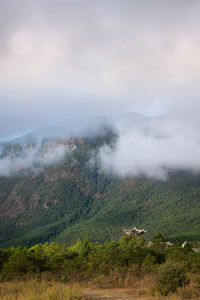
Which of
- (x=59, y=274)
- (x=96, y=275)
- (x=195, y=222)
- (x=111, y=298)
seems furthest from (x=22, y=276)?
(x=195, y=222)

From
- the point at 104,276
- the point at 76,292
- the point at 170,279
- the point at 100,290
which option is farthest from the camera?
the point at 104,276

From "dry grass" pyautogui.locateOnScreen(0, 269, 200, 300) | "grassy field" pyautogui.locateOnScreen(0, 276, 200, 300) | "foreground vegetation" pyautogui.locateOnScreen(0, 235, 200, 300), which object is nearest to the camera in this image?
"grassy field" pyautogui.locateOnScreen(0, 276, 200, 300)

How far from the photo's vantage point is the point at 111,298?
15.2 meters

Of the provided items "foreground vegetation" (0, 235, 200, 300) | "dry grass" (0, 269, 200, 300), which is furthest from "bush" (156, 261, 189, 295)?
"dry grass" (0, 269, 200, 300)

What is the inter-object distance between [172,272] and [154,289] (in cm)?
151

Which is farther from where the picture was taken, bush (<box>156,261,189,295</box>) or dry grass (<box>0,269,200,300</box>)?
bush (<box>156,261,189,295</box>)

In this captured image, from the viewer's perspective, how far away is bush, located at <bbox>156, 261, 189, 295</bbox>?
1543 centimetres

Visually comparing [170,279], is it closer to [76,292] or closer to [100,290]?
[100,290]

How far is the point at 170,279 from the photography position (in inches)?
623

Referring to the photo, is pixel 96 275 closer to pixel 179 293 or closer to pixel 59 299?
pixel 179 293

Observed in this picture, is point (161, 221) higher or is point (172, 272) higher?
point (161, 221)

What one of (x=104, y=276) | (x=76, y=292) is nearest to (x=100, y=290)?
(x=104, y=276)

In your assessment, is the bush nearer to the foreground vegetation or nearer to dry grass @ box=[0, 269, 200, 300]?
the foreground vegetation

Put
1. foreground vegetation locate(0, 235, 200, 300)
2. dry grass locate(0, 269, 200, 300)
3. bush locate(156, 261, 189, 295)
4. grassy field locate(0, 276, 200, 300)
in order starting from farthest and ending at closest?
bush locate(156, 261, 189, 295)
foreground vegetation locate(0, 235, 200, 300)
dry grass locate(0, 269, 200, 300)
grassy field locate(0, 276, 200, 300)
